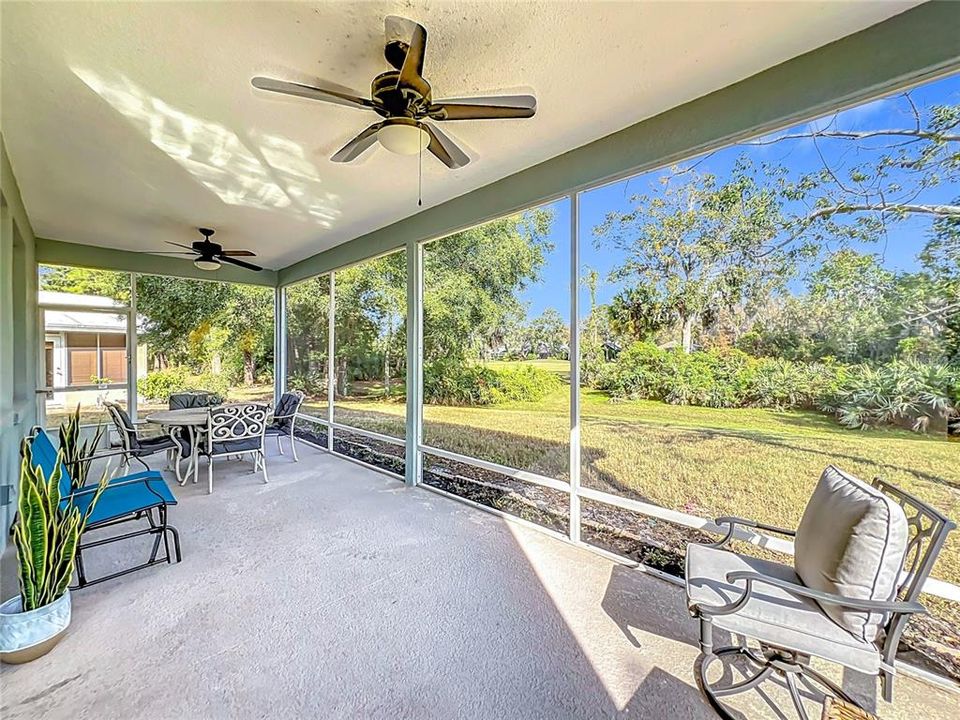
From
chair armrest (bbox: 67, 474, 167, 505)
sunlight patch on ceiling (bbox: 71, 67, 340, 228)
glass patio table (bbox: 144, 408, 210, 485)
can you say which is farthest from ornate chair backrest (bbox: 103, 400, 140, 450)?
sunlight patch on ceiling (bbox: 71, 67, 340, 228)

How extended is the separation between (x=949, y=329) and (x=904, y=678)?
1.55 meters

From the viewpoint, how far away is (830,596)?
4.79 feet

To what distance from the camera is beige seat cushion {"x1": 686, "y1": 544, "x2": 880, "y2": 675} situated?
1.47 meters

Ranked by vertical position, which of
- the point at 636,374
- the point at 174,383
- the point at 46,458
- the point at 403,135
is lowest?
the point at 46,458

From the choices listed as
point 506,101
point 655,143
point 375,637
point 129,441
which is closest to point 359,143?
point 506,101

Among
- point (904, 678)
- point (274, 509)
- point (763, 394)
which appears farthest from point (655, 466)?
point (274, 509)

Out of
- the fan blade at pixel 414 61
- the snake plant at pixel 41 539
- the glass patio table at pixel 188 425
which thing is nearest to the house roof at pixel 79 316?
the glass patio table at pixel 188 425

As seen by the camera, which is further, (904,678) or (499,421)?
(499,421)

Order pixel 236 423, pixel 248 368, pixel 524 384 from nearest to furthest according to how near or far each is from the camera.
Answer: pixel 524 384, pixel 236 423, pixel 248 368

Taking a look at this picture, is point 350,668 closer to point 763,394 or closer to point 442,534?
point 442,534

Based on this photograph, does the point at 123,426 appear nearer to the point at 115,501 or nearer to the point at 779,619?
the point at 115,501

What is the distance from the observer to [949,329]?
5.86ft

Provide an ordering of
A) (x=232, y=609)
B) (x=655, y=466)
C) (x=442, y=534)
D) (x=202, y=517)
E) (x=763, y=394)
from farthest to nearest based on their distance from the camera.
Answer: (x=202, y=517), (x=442, y=534), (x=655, y=466), (x=763, y=394), (x=232, y=609)

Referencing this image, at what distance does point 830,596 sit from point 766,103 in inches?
91.6
